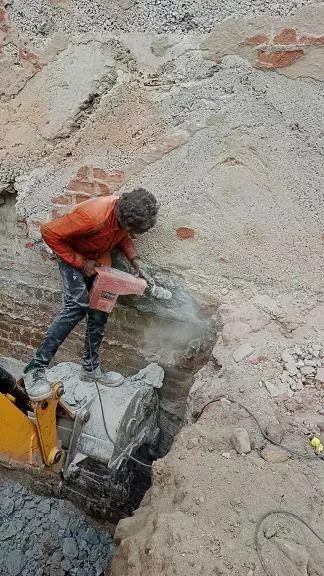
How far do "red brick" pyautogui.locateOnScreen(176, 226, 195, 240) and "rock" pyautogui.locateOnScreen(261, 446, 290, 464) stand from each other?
147 centimetres

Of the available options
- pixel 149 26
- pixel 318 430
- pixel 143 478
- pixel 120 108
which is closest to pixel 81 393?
pixel 143 478

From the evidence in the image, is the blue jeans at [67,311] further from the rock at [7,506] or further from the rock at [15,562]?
the rock at [15,562]

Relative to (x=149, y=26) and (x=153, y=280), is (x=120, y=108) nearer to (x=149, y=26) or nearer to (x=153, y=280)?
(x=149, y=26)

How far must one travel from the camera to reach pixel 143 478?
325 cm

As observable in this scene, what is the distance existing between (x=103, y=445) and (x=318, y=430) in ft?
4.27

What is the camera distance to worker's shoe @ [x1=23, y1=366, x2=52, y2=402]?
2566mm

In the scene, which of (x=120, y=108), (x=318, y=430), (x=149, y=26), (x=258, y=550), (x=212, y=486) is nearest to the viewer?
(x=258, y=550)

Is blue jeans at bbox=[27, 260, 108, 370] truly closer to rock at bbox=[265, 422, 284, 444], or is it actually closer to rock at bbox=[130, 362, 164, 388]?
rock at bbox=[130, 362, 164, 388]

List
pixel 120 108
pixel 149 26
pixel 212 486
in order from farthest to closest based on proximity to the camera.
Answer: pixel 120 108, pixel 149 26, pixel 212 486

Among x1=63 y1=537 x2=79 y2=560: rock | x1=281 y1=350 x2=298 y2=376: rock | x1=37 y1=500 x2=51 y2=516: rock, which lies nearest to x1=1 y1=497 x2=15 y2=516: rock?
x1=37 y1=500 x2=51 y2=516: rock

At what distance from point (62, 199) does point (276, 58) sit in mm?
1600

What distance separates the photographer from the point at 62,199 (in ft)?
11.1

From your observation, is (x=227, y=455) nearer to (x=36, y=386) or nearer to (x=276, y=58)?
(x=36, y=386)

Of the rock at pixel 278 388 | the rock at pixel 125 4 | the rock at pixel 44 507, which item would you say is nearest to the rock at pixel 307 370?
the rock at pixel 278 388
